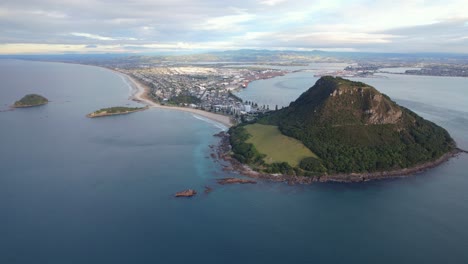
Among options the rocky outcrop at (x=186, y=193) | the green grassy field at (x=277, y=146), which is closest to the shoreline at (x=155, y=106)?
the green grassy field at (x=277, y=146)

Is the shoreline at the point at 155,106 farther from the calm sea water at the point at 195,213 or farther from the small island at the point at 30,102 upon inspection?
the small island at the point at 30,102

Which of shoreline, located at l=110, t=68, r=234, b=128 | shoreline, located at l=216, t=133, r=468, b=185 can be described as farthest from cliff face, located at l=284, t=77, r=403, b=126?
shoreline, located at l=110, t=68, r=234, b=128

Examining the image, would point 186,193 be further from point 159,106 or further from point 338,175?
point 159,106

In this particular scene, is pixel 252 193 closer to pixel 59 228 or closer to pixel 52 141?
pixel 59 228

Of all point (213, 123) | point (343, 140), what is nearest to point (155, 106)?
point (213, 123)

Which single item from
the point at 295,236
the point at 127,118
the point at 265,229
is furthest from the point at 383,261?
the point at 127,118

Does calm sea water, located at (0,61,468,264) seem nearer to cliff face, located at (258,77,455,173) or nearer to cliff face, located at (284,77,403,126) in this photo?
cliff face, located at (258,77,455,173)
